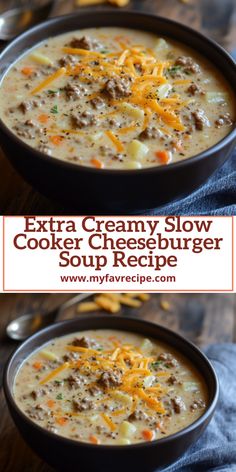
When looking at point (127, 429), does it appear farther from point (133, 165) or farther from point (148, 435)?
point (133, 165)

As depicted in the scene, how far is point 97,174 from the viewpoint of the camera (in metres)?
1.33

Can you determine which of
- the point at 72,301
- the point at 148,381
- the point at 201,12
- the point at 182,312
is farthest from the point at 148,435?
the point at 201,12

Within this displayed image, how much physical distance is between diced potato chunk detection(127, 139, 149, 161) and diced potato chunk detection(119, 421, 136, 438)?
21.6 inches

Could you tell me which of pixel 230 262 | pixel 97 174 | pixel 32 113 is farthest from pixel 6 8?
pixel 97 174

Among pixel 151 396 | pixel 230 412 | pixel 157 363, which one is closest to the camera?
pixel 151 396

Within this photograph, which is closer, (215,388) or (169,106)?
(169,106)

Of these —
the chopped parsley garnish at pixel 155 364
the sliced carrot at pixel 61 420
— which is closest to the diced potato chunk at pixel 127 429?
the sliced carrot at pixel 61 420

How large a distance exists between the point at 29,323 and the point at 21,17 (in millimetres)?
716

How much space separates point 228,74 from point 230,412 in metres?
0.83

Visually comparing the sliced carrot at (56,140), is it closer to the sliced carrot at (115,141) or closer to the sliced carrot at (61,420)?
the sliced carrot at (115,141)

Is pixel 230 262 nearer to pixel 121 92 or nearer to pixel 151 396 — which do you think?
pixel 151 396

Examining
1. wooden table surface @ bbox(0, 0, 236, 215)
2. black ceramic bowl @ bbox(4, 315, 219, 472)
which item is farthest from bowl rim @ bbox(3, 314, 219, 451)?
wooden table surface @ bbox(0, 0, 236, 215)

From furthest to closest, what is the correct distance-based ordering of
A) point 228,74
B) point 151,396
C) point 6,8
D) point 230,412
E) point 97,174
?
1. point 6,8
2. point 230,412
3. point 151,396
4. point 228,74
5. point 97,174

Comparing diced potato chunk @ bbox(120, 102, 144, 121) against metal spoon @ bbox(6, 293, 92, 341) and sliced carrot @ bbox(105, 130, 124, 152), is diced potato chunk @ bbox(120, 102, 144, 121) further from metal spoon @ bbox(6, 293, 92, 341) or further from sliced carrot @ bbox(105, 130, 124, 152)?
metal spoon @ bbox(6, 293, 92, 341)
